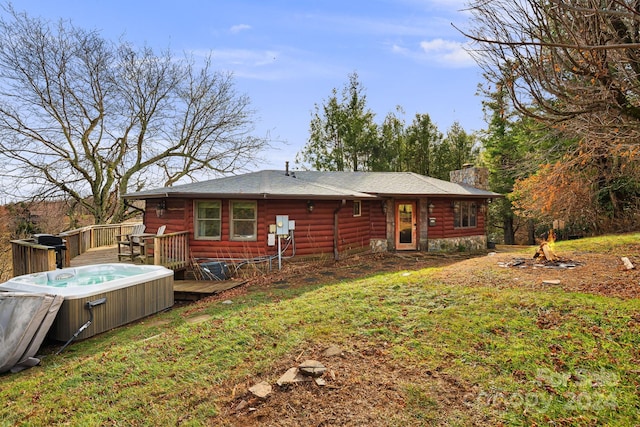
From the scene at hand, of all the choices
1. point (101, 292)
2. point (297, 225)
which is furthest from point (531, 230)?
point (101, 292)

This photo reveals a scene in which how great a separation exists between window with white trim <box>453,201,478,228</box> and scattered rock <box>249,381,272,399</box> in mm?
12359

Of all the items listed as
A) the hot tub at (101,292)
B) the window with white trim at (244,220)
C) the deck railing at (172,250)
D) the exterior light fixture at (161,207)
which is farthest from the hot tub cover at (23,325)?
the exterior light fixture at (161,207)

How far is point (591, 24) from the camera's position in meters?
3.95

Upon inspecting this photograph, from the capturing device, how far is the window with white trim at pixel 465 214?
13875 millimetres

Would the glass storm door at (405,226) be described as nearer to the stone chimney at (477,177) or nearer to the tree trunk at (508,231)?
the stone chimney at (477,177)

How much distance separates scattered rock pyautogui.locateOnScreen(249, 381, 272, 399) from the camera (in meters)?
3.06

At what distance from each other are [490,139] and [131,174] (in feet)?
73.3

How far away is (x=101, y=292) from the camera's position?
5.63 metres

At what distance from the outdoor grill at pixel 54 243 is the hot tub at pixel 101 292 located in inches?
77.3

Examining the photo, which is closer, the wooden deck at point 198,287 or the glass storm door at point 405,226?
the wooden deck at point 198,287

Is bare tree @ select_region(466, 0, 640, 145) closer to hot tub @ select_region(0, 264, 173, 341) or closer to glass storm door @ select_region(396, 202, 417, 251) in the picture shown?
hot tub @ select_region(0, 264, 173, 341)

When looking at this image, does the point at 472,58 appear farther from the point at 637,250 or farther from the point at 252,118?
the point at 252,118

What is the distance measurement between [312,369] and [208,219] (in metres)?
7.14

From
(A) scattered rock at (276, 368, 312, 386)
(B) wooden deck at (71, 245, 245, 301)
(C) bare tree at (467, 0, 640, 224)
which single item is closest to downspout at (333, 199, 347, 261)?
(B) wooden deck at (71, 245, 245, 301)
